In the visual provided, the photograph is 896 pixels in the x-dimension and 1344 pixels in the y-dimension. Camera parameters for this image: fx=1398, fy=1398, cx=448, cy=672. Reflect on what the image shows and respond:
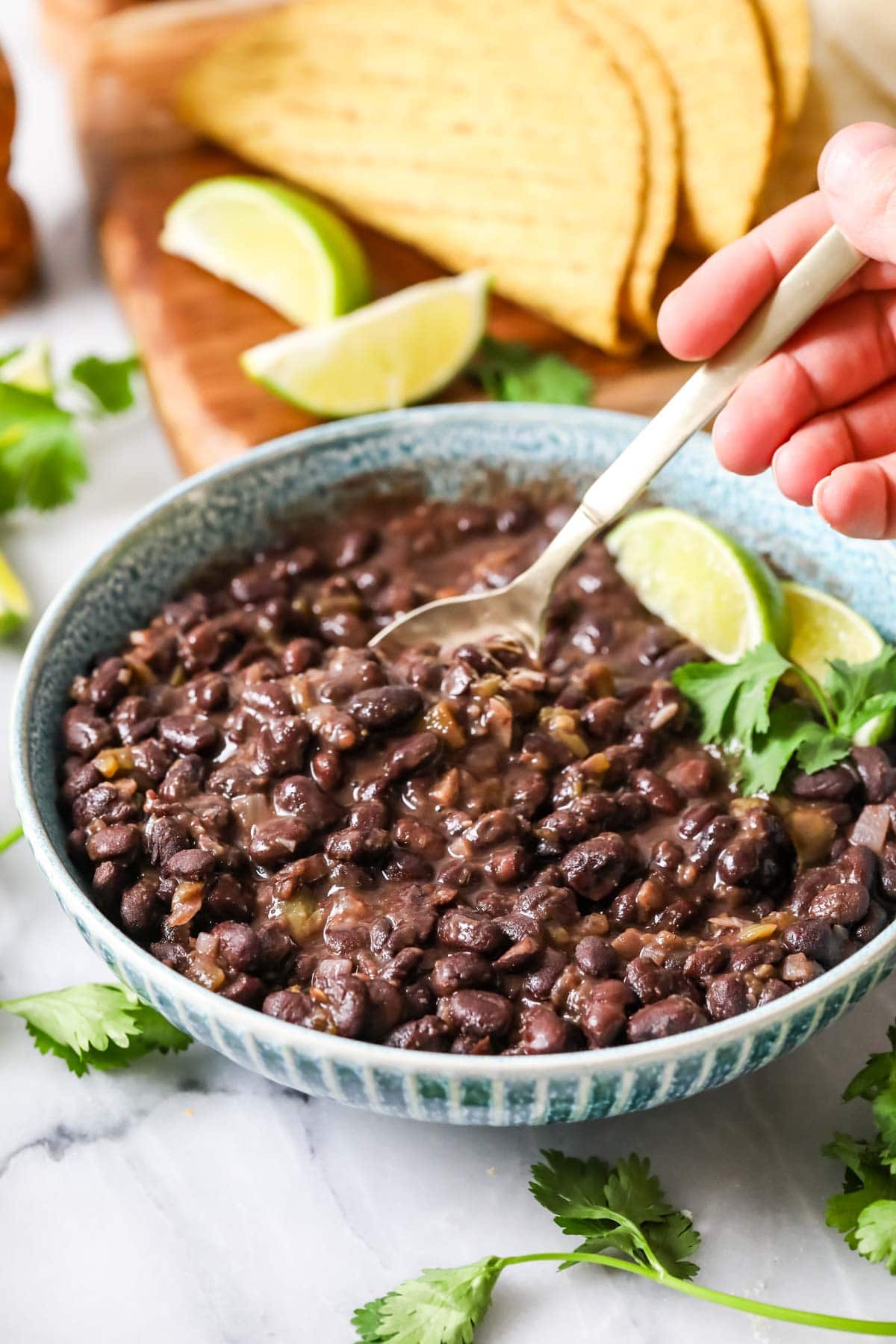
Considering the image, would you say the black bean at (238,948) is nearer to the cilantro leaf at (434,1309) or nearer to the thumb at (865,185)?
the cilantro leaf at (434,1309)

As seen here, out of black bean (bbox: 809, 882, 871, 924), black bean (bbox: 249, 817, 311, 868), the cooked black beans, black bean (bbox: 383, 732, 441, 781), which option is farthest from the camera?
black bean (bbox: 383, 732, 441, 781)

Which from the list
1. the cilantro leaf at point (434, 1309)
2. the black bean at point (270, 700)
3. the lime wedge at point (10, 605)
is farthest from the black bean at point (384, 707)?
the lime wedge at point (10, 605)

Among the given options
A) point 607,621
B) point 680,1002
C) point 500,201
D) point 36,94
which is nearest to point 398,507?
point 607,621

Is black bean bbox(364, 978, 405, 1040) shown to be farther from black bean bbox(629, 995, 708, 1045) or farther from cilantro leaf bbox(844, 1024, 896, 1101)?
cilantro leaf bbox(844, 1024, 896, 1101)

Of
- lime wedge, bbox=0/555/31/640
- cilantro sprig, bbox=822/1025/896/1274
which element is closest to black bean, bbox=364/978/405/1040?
cilantro sprig, bbox=822/1025/896/1274

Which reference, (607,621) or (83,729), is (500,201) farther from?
(83,729)

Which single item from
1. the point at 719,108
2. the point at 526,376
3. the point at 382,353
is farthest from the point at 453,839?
A: the point at 719,108
